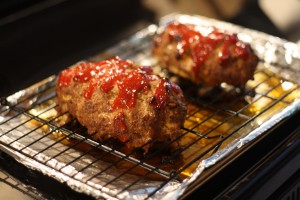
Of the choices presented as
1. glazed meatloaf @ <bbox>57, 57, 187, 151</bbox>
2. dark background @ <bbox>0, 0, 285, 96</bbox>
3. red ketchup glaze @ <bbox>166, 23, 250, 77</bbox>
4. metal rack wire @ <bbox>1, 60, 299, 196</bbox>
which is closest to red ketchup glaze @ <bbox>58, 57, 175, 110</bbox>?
glazed meatloaf @ <bbox>57, 57, 187, 151</bbox>

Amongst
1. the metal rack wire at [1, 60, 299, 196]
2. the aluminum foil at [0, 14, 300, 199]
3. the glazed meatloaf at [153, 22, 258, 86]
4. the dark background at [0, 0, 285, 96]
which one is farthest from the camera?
the dark background at [0, 0, 285, 96]

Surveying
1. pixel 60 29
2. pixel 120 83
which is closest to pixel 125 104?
pixel 120 83

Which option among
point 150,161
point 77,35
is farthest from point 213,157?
point 77,35

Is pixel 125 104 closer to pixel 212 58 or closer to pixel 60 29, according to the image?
pixel 212 58

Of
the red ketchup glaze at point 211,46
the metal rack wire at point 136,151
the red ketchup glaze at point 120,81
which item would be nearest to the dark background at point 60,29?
the metal rack wire at point 136,151

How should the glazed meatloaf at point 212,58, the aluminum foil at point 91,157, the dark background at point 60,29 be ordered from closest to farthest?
the aluminum foil at point 91,157 < the glazed meatloaf at point 212,58 < the dark background at point 60,29

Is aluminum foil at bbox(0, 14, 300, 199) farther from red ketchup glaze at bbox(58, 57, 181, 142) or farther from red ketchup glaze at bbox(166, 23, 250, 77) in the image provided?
red ketchup glaze at bbox(166, 23, 250, 77)

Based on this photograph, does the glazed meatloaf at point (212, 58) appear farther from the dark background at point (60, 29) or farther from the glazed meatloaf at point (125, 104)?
the dark background at point (60, 29)
